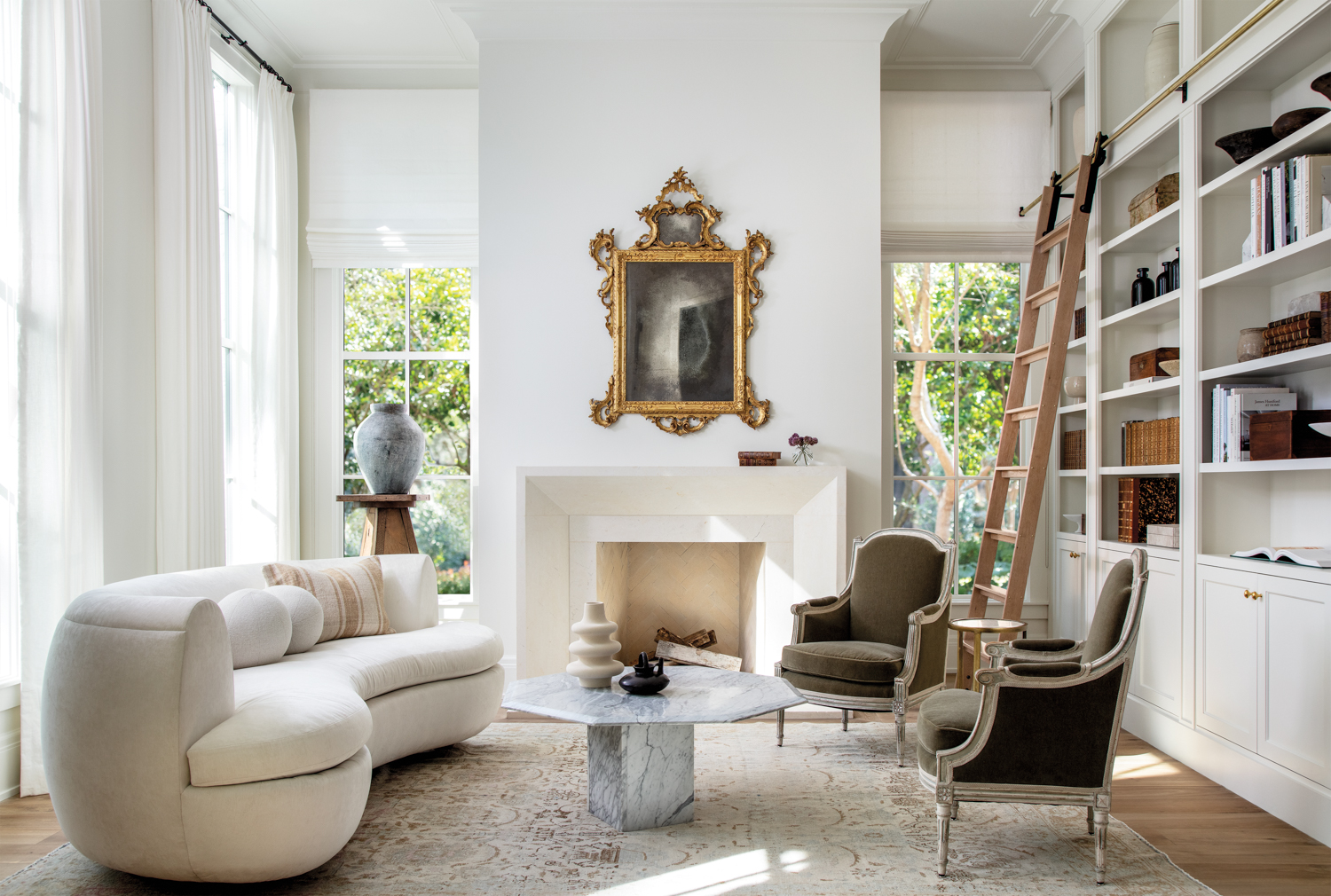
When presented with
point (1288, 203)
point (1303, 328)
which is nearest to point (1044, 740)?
point (1303, 328)

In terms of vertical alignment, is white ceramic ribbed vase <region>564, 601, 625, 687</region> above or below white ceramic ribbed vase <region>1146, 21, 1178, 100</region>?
below

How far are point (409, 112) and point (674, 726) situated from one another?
4.13 metres

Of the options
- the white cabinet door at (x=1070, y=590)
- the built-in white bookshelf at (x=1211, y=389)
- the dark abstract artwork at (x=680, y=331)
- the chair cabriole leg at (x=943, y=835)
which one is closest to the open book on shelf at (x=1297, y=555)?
the built-in white bookshelf at (x=1211, y=389)

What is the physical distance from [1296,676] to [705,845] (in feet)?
6.89

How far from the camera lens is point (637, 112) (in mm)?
4805

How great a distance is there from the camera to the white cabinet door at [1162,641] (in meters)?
3.70

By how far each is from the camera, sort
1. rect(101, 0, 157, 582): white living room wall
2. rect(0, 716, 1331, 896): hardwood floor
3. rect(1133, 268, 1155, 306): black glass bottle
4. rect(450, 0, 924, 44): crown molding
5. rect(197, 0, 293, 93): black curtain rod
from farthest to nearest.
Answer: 1. rect(450, 0, 924, 44): crown molding
2. rect(197, 0, 293, 93): black curtain rod
3. rect(1133, 268, 1155, 306): black glass bottle
4. rect(101, 0, 157, 582): white living room wall
5. rect(0, 716, 1331, 896): hardwood floor

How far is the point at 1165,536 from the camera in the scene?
380 centimetres

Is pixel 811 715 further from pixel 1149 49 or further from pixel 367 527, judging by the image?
pixel 1149 49

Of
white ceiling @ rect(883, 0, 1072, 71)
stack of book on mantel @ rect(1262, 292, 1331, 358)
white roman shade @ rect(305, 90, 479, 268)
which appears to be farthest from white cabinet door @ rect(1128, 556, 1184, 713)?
white roman shade @ rect(305, 90, 479, 268)

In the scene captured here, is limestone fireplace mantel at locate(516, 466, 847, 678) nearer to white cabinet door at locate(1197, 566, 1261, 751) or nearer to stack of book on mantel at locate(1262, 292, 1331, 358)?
white cabinet door at locate(1197, 566, 1261, 751)

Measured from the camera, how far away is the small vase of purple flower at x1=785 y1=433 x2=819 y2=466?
4629 millimetres

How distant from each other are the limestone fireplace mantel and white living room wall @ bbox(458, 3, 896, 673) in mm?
129

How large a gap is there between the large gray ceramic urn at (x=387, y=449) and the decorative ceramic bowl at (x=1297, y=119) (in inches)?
164
